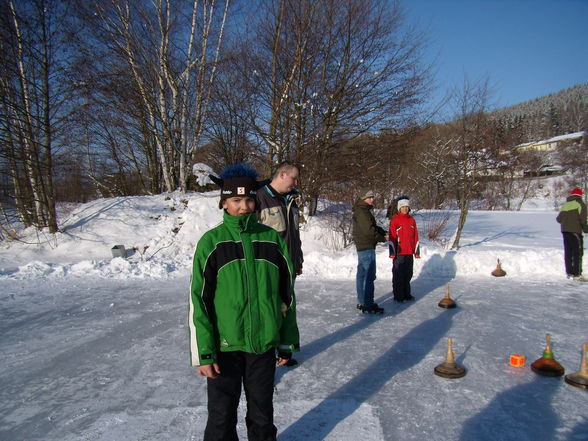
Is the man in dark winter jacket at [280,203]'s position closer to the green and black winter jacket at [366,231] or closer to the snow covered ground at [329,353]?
the snow covered ground at [329,353]

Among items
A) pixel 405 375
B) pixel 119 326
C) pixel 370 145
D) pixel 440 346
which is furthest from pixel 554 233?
pixel 119 326

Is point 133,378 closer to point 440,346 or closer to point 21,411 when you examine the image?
point 21,411

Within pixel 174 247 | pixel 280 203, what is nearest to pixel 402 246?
pixel 280 203

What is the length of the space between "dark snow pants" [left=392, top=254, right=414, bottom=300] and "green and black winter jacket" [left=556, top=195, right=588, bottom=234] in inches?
145

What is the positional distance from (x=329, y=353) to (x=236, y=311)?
8.12ft

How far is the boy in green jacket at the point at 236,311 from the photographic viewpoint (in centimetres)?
213

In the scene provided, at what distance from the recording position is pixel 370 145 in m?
11.4

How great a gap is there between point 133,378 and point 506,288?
645cm

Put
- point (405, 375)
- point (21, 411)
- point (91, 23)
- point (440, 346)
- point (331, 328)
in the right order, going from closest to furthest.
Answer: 1. point (21, 411)
2. point (405, 375)
3. point (440, 346)
4. point (331, 328)
5. point (91, 23)

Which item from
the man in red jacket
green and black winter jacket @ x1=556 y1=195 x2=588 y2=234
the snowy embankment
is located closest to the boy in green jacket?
the man in red jacket

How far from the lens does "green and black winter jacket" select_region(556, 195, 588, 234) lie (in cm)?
746

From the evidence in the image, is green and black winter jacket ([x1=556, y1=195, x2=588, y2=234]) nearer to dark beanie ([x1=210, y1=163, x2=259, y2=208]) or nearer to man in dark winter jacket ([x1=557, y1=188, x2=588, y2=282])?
man in dark winter jacket ([x1=557, y1=188, x2=588, y2=282])

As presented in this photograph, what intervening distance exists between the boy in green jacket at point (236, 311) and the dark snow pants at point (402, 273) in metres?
4.30

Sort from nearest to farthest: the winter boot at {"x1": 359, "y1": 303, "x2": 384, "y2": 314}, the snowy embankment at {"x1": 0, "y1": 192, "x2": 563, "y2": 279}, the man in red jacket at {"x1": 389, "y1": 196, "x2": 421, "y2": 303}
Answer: the winter boot at {"x1": 359, "y1": 303, "x2": 384, "y2": 314}
the man in red jacket at {"x1": 389, "y1": 196, "x2": 421, "y2": 303}
the snowy embankment at {"x1": 0, "y1": 192, "x2": 563, "y2": 279}
